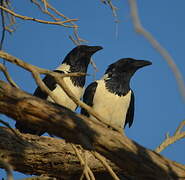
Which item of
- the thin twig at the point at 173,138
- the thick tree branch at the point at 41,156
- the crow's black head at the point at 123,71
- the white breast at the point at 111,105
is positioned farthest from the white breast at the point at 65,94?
the thin twig at the point at 173,138

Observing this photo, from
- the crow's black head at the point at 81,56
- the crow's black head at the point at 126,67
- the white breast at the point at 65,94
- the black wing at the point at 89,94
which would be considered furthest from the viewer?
the crow's black head at the point at 81,56

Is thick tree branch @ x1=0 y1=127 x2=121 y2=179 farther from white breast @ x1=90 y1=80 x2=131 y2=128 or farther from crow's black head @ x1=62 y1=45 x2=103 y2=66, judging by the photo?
crow's black head @ x1=62 y1=45 x2=103 y2=66

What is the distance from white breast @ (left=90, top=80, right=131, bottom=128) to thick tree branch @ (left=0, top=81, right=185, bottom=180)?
10.3 feet

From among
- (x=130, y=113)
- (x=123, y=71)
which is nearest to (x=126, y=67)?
(x=123, y=71)

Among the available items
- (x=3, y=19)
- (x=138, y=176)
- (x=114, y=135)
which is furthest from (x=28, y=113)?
(x=3, y=19)

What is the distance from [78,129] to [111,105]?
3.39 meters

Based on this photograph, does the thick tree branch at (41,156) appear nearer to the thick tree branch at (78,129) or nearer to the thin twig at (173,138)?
the thin twig at (173,138)

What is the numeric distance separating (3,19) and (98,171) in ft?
6.05

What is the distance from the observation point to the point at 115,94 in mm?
5922

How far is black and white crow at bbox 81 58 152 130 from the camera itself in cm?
581

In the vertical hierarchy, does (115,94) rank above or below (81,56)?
below

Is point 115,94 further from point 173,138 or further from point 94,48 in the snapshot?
point 173,138

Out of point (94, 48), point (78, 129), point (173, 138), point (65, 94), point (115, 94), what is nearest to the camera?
point (78, 129)

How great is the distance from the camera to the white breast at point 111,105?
579 centimetres
